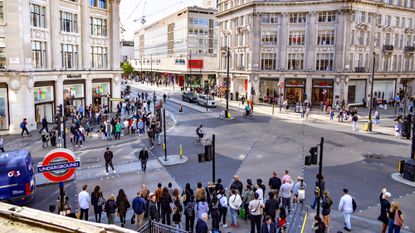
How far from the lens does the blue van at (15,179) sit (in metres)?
15.1

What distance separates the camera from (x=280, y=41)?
5809 cm

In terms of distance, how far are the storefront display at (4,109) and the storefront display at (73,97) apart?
28.1 feet

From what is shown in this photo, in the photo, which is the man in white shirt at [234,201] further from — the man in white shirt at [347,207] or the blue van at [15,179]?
the blue van at [15,179]

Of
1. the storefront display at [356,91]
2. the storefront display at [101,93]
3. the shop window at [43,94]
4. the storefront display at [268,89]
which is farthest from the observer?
the storefront display at [268,89]

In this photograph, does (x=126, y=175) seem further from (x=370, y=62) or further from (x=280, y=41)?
(x=370, y=62)

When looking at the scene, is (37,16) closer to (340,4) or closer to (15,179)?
(15,179)

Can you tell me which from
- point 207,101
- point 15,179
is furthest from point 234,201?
point 207,101

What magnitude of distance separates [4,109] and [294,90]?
41.8 m

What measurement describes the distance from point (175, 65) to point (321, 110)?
53925 mm

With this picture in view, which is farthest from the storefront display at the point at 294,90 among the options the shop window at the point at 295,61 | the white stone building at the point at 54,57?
the white stone building at the point at 54,57

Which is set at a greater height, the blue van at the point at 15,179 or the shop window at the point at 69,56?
the shop window at the point at 69,56

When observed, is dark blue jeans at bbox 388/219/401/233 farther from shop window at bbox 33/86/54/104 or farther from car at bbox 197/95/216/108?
car at bbox 197/95/216/108

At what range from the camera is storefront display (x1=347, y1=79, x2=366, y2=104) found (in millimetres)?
56250

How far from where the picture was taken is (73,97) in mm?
41969
